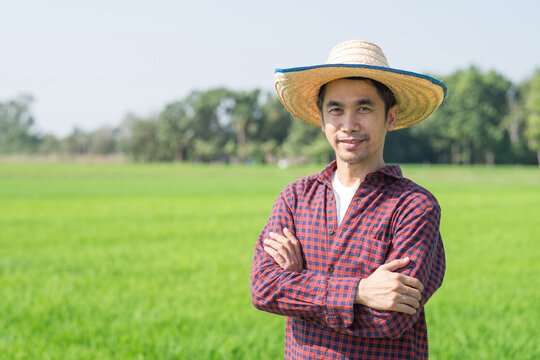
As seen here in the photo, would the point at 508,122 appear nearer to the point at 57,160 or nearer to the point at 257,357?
the point at 57,160

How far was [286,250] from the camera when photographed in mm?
2289

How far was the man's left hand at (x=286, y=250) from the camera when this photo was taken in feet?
7.44

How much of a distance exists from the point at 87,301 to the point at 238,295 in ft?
6.18

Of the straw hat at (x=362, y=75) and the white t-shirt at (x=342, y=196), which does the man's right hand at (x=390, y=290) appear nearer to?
the white t-shirt at (x=342, y=196)

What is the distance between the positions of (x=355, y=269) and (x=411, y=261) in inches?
8.9

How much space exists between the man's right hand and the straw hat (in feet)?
2.39

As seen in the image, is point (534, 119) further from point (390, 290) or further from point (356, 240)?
point (390, 290)

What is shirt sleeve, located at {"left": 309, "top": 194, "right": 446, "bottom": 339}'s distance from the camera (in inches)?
80.5

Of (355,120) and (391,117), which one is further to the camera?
(391,117)

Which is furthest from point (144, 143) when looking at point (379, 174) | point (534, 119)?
point (379, 174)

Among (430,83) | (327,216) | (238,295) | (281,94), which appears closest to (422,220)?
(327,216)

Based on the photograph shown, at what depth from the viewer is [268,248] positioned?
7.73 ft

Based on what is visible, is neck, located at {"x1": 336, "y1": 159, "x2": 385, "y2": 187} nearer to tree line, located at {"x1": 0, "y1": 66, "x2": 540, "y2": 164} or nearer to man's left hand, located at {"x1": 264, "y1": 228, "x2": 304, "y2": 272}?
man's left hand, located at {"x1": 264, "y1": 228, "x2": 304, "y2": 272}

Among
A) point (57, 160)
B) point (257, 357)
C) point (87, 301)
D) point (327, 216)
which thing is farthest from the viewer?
point (57, 160)
